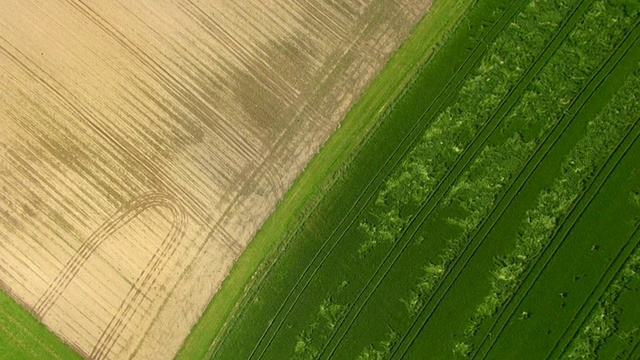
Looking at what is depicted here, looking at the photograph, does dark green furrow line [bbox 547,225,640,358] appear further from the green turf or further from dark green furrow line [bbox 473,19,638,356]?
the green turf

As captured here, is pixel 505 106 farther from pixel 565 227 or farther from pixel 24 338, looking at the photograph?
pixel 24 338

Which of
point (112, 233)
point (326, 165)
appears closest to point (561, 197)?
point (326, 165)

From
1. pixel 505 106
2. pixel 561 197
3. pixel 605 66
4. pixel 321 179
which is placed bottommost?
pixel 321 179

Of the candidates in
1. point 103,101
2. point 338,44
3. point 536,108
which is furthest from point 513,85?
point 103,101

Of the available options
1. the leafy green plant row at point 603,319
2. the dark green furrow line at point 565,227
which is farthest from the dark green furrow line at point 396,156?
the leafy green plant row at point 603,319

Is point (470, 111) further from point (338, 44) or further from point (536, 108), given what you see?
point (338, 44)

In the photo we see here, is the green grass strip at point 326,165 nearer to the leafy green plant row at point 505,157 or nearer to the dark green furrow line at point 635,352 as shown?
the leafy green plant row at point 505,157

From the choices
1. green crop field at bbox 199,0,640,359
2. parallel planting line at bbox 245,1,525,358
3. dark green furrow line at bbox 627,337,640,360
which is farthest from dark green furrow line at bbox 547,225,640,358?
parallel planting line at bbox 245,1,525,358
